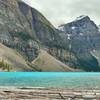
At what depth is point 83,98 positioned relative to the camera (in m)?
35.8

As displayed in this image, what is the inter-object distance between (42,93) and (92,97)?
5.60 metres

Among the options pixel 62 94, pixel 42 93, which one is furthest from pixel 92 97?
pixel 42 93

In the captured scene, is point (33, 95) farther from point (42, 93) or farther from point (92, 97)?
point (92, 97)

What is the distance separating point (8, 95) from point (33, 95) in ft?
8.45

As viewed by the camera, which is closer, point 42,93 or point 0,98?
point 0,98

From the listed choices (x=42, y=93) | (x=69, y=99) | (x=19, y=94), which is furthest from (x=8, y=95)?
(x=69, y=99)

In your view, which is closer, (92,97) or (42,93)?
(92,97)

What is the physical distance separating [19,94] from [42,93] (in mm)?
2587

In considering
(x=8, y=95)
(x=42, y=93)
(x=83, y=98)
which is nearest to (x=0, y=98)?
(x=8, y=95)

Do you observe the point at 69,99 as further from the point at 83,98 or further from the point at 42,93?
the point at 42,93

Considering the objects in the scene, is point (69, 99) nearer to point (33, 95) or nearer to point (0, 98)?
point (33, 95)

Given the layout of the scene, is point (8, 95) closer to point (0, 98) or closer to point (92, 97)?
point (0, 98)

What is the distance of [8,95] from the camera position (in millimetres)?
36625

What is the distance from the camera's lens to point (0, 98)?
Result: 35281 mm
